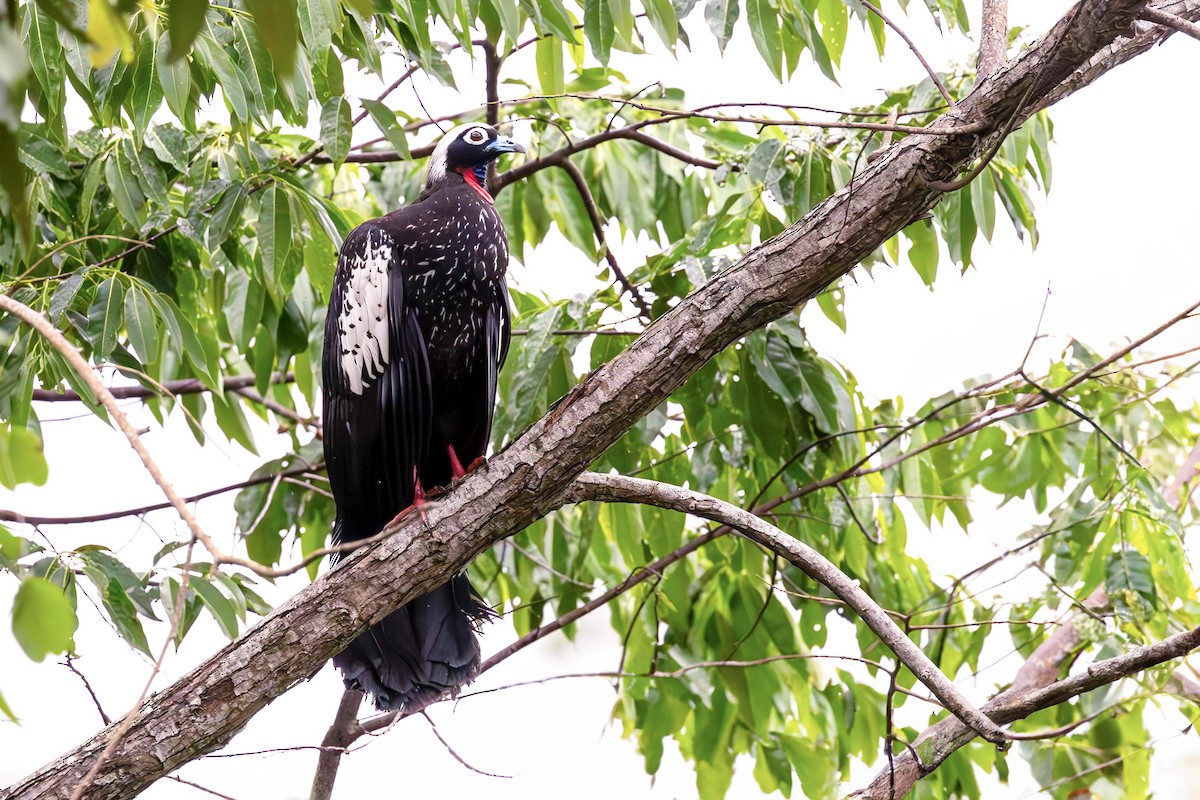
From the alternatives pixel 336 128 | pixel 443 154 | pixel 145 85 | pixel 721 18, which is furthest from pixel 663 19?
pixel 443 154

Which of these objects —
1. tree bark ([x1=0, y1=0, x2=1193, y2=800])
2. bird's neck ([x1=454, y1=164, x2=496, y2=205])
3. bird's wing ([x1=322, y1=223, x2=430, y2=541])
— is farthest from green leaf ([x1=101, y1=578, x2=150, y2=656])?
bird's neck ([x1=454, y1=164, x2=496, y2=205])

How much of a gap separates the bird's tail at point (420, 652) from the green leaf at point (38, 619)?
162 cm

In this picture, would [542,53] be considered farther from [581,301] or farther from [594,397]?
[594,397]

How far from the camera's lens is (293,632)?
74.3 inches

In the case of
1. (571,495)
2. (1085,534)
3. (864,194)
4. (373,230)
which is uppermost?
(373,230)

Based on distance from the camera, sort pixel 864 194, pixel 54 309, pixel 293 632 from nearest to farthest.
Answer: pixel 864 194 < pixel 293 632 < pixel 54 309

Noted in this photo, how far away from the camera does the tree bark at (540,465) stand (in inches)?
68.5

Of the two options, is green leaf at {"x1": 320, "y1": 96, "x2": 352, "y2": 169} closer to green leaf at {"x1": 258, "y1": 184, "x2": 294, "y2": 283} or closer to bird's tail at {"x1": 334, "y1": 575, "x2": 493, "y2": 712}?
green leaf at {"x1": 258, "y1": 184, "x2": 294, "y2": 283}

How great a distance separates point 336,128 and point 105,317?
594 mm

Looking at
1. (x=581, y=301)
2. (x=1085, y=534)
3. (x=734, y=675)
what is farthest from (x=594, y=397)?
(x=1085, y=534)

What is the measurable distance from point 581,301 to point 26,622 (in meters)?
1.96

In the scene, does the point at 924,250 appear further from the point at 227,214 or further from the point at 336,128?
the point at 227,214

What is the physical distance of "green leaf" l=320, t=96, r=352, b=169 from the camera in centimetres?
A: 222

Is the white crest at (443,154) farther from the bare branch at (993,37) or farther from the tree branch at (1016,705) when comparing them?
the tree branch at (1016,705)
